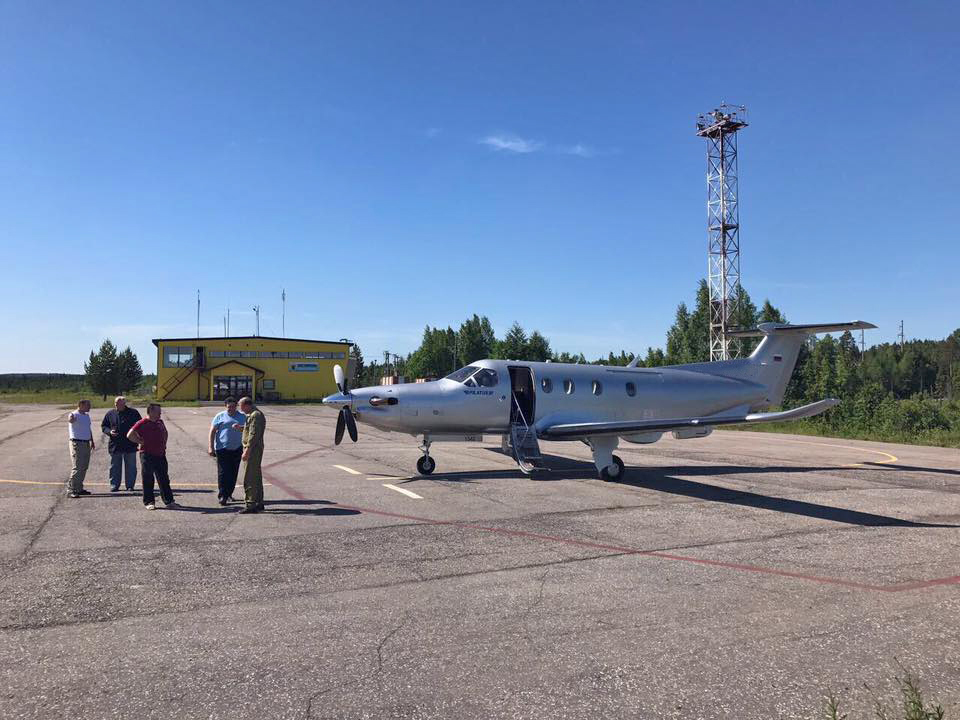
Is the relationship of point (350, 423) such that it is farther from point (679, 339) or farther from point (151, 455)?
point (679, 339)

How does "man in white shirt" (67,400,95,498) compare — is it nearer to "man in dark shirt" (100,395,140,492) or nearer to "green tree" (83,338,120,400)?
"man in dark shirt" (100,395,140,492)

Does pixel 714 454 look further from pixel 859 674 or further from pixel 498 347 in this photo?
pixel 498 347

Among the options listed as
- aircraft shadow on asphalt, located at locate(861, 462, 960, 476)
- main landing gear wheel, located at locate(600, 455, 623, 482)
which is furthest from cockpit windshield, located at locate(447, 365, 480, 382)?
aircraft shadow on asphalt, located at locate(861, 462, 960, 476)

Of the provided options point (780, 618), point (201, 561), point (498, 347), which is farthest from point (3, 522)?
point (498, 347)

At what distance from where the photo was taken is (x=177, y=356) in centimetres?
6475

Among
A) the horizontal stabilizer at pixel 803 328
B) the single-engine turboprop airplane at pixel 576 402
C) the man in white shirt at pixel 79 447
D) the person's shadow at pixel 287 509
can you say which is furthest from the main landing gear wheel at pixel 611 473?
the man in white shirt at pixel 79 447

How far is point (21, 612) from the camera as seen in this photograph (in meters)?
5.87

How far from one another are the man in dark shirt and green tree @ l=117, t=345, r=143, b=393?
7809cm

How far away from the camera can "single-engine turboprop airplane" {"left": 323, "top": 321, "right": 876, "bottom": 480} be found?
14.6 metres

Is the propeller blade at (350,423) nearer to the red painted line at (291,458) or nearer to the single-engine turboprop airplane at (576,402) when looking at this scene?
the single-engine turboprop airplane at (576,402)

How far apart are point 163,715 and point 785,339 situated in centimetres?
1861

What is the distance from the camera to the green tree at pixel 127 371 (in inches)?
3250

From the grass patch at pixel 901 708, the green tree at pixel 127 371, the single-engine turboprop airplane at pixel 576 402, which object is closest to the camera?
the grass patch at pixel 901 708

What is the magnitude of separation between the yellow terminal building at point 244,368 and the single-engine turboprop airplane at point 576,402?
54336mm
